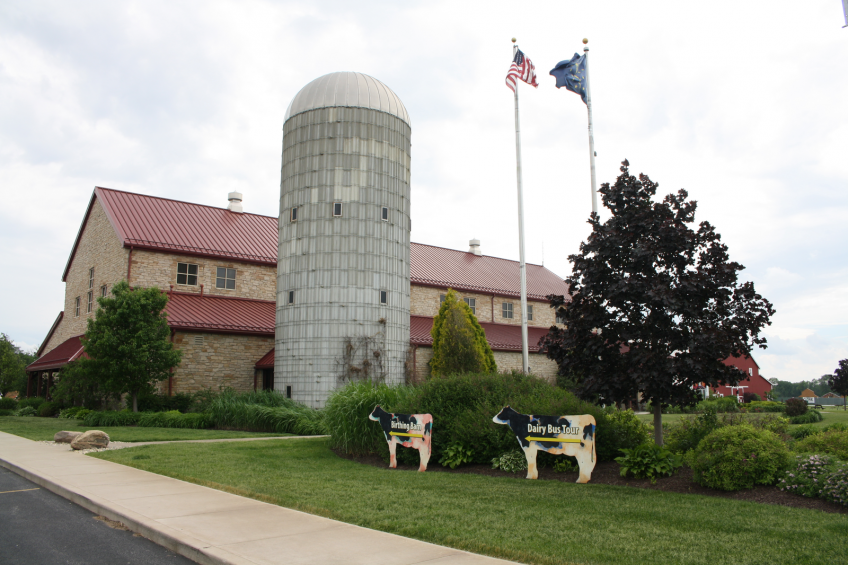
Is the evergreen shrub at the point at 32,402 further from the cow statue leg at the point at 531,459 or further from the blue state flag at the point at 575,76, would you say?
the cow statue leg at the point at 531,459

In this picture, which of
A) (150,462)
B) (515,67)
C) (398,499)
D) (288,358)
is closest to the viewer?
(398,499)

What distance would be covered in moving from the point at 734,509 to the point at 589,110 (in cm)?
1463

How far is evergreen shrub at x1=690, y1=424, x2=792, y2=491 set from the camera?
905cm

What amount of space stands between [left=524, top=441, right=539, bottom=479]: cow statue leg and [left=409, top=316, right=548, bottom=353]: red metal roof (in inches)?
775

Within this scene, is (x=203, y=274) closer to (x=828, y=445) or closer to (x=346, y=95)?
(x=346, y=95)

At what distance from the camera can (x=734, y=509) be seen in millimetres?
7988

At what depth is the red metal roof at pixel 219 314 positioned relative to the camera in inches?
1102

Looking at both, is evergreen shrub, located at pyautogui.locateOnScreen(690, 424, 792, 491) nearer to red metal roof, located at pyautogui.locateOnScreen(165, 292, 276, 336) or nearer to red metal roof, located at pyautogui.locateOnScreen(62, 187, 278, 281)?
red metal roof, located at pyautogui.locateOnScreen(165, 292, 276, 336)

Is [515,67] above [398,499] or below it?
above

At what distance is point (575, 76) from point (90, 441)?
18.0 metres

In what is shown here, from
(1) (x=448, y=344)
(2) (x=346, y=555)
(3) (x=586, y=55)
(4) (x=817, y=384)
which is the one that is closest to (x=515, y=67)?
(3) (x=586, y=55)

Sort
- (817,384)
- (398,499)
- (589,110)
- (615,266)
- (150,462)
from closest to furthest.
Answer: (398,499), (615,266), (150,462), (589,110), (817,384)

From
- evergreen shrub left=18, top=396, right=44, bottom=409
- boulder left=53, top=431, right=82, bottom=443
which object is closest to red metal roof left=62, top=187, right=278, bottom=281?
evergreen shrub left=18, top=396, right=44, bottom=409

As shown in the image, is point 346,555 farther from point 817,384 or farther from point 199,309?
point 817,384
